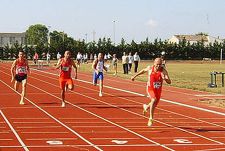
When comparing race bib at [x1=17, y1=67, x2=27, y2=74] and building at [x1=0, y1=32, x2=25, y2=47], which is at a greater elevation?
building at [x1=0, y1=32, x2=25, y2=47]

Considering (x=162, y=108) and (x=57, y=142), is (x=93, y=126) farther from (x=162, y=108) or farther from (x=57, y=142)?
(x=162, y=108)

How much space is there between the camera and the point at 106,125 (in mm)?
12469

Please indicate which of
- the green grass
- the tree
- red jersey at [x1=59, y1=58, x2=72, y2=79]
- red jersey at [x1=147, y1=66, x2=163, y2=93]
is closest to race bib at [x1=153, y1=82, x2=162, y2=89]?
red jersey at [x1=147, y1=66, x2=163, y2=93]

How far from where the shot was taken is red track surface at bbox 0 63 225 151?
9.87 m

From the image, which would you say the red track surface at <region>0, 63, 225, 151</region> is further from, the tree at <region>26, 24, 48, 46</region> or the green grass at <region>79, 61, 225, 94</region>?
the tree at <region>26, 24, 48, 46</region>

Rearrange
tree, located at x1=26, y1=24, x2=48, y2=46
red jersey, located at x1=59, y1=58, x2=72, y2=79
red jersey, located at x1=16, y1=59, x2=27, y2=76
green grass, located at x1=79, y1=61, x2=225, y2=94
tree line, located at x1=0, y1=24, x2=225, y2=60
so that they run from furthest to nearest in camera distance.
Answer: tree, located at x1=26, y1=24, x2=48, y2=46 < tree line, located at x1=0, y1=24, x2=225, y2=60 < green grass, located at x1=79, y1=61, x2=225, y2=94 < red jersey, located at x1=16, y1=59, x2=27, y2=76 < red jersey, located at x1=59, y1=58, x2=72, y2=79

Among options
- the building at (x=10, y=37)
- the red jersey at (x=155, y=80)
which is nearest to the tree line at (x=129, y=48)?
the red jersey at (x=155, y=80)

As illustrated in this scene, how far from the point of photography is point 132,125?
41.5 ft

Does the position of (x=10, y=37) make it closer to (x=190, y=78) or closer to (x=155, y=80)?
(x=190, y=78)

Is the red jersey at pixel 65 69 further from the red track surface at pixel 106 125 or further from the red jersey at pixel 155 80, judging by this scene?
the red jersey at pixel 155 80

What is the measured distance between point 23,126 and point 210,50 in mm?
86131

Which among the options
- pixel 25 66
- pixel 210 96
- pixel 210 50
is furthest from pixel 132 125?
pixel 210 50

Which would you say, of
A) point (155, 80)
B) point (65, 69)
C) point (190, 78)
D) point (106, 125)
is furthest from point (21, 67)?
point (190, 78)

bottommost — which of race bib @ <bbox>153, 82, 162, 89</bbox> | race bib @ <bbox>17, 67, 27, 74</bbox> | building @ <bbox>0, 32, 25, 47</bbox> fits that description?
race bib @ <bbox>153, 82, 162, 89</bbox>
